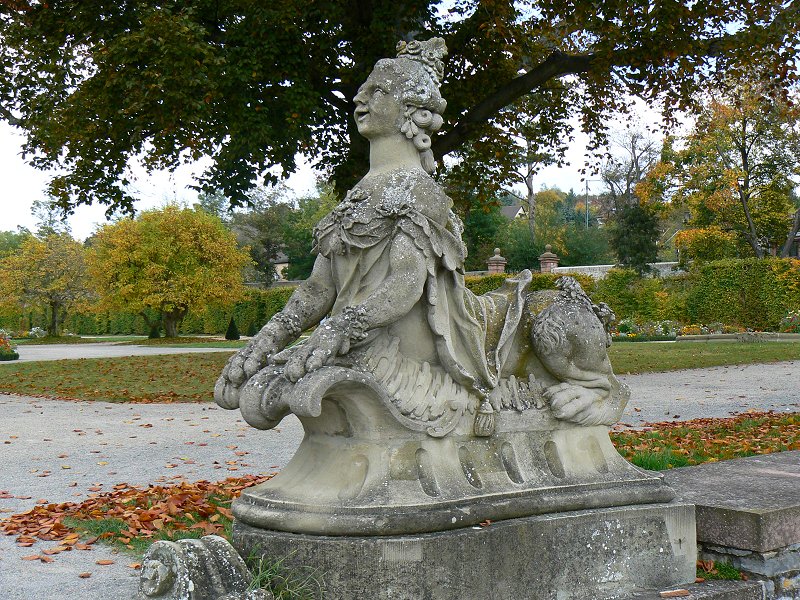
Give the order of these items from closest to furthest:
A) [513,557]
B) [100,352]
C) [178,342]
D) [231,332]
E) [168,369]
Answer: [513,557]
[168,369]
[100,352]
[178,342]
[231,332]

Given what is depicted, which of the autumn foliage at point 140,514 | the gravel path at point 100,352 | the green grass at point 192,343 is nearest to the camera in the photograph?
the autumn foliage at point 140,514

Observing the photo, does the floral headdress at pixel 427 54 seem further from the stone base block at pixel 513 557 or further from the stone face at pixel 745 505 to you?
the stone face at pixel 745 505

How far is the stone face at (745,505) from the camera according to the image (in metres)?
3.95

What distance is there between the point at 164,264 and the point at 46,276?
1144cm

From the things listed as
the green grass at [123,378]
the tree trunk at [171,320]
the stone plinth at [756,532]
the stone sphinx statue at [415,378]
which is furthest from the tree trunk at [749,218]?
the stone sphinx statue at [415,378]

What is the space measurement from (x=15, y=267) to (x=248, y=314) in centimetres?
A: 1233

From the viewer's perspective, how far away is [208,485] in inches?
259

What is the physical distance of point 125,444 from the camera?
9109 millimetres

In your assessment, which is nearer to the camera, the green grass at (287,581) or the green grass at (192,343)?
the green grass at (287,581)

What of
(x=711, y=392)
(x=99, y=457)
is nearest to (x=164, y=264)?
(x=711, y=392)

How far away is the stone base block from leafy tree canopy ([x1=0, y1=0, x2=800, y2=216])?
917 cm

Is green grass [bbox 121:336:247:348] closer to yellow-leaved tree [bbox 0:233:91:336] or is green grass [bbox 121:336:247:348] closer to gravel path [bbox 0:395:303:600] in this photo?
yellow-leaved tree [bbox 0:233:91:336]

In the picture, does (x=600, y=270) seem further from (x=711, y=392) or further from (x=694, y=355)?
(x=711, y=392)

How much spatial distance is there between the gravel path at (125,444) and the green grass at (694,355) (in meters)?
2.00
